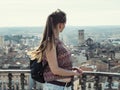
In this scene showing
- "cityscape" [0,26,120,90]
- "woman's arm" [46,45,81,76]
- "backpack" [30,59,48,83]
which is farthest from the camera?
"cityscape" [0,26,120,90]

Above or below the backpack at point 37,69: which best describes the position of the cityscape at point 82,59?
below

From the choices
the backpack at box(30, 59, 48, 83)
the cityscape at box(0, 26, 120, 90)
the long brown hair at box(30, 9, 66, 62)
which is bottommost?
the cityscape at box(0, 26, 120, 90)

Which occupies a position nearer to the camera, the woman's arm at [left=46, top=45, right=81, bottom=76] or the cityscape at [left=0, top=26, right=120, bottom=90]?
the woman's arm at [left=46, top=45, right=81, bottom=76]

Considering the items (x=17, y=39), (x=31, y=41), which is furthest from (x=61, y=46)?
(x=17, y=39)

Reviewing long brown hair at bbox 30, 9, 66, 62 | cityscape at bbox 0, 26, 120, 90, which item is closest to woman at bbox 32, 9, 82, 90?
long brown hair at bbox 30, 9, 66, 62

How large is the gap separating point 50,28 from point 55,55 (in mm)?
229

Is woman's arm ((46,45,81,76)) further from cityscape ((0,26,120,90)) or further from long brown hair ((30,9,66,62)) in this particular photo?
cityscape ((0,26,120,90))

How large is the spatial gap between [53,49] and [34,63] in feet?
0.76

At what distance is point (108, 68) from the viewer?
134 ft

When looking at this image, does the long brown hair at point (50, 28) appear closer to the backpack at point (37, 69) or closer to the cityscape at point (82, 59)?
the backpack at point (37, 69)

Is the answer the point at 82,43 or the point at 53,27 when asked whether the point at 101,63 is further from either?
the point at 53,27

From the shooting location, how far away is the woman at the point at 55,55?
4.10m

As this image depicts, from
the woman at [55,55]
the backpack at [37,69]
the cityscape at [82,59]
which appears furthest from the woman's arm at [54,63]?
the cityscape at [82,59]

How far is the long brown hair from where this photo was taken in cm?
413
